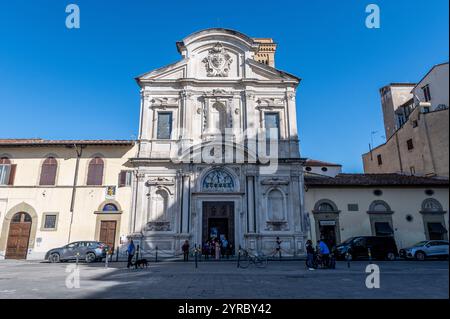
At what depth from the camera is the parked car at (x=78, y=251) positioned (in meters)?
21.3

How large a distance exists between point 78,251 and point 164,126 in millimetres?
11461

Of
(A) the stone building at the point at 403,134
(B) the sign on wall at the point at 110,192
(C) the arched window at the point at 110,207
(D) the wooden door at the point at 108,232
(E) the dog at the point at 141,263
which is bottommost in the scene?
(E) the dog at the point at 141,263

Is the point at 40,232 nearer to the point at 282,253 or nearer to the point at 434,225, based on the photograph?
the point at 282,253

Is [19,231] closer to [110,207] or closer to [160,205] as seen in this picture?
[110,207]

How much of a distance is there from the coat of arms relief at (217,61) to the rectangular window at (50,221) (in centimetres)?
1712

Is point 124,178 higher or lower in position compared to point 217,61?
lower

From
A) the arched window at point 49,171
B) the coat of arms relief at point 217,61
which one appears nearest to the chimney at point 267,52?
the coat of arms relief at point 217,61

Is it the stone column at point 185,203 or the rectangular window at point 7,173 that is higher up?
the rectangular window at point 7,173

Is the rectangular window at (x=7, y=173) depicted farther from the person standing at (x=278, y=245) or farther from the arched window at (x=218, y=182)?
the person standing at (x=278, y=245)

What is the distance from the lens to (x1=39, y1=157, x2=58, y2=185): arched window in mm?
25094

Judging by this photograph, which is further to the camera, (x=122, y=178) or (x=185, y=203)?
(x=122, y=178)

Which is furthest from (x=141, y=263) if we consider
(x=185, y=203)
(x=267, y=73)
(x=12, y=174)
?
(x=267, y=73)

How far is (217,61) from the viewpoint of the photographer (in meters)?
27.9
